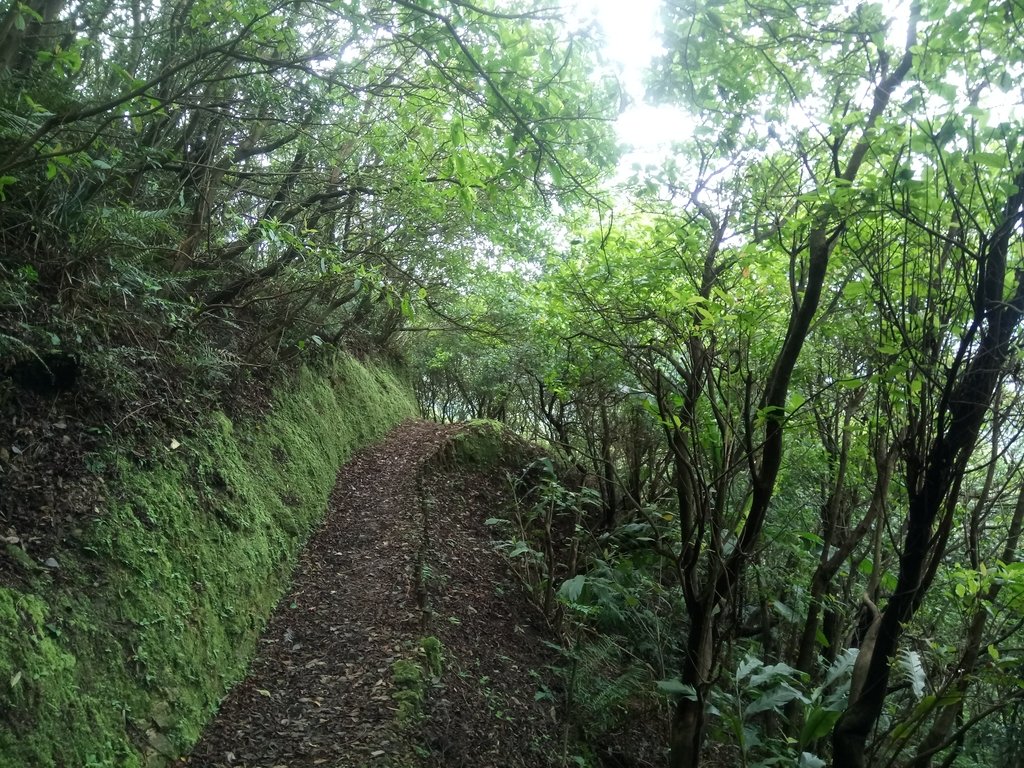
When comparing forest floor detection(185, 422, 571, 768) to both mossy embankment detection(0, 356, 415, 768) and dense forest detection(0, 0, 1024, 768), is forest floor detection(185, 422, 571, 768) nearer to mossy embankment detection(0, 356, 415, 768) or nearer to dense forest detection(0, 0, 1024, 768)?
mossy embankment detection(0, 356, 415, 768)

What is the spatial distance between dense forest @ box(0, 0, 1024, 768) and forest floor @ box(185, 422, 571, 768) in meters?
0.63

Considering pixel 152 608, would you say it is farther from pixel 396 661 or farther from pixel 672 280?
pixel 672 280

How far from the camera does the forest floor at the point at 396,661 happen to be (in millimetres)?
4570

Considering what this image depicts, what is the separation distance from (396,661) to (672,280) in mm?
4175

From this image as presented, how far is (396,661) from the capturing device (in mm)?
5445

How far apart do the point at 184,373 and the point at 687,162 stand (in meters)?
5.22

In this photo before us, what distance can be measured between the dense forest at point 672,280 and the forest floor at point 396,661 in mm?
634

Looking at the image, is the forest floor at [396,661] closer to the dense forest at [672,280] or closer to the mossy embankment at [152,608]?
the mossy embankment at [152,608]

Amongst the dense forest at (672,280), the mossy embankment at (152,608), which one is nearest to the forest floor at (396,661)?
the mossy embankment at (152,608)

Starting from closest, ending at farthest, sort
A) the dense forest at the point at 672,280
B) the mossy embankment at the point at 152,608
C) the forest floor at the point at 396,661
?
the dense forest at the point at 672,280, the mossy embankment at the point at 152,608, the forest floor at the point at 396,661

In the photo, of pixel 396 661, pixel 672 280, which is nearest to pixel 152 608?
pixel 396 661

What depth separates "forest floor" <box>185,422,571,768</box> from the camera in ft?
15.0

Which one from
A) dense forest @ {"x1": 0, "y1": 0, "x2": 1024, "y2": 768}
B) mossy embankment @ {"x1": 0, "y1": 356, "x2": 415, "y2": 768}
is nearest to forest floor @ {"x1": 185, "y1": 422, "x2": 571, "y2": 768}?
mossy embankment @ {"x1": 0, "y1": 356, "x2": 415, "y2": 768}

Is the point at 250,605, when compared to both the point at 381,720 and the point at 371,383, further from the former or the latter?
the point at 371,383
